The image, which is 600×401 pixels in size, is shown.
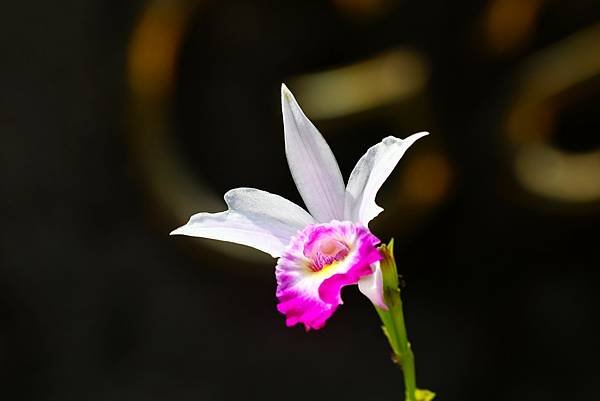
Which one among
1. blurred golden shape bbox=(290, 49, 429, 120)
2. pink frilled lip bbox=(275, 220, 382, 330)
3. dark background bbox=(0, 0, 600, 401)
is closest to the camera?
pink frilled lip bbox=(275, 220, 382, 330)

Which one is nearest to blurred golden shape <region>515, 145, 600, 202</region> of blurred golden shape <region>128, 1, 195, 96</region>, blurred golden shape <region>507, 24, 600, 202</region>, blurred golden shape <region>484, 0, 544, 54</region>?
blurred golden shape <region>507, 24, 600, 202</region>

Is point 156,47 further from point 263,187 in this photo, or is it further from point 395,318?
point 395,318

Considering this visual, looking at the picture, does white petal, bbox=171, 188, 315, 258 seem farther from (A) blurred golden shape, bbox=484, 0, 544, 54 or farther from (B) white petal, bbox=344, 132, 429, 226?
(A) blurred golden shape, bbox=484, 0, 544, 54

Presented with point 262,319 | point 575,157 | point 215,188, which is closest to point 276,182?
point 215,188

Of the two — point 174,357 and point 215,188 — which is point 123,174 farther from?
point 174,357

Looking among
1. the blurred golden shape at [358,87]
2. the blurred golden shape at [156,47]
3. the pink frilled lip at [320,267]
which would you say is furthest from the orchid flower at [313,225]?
the blurred golden shape at [156,47]

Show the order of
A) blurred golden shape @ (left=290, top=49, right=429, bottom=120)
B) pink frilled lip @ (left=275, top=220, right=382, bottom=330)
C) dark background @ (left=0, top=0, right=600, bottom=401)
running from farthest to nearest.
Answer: dark background @ (left=0, top=0, right=600, bottom=401) → blurred golden shape @ (left=290, top=49, right=429, bottom=120) → pink frilled lip @ (left=275, top=220, right=382, bottom=330)

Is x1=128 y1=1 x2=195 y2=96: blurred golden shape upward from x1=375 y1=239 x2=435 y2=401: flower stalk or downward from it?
upward

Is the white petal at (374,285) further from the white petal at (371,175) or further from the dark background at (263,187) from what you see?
the dark background at (263,187)
